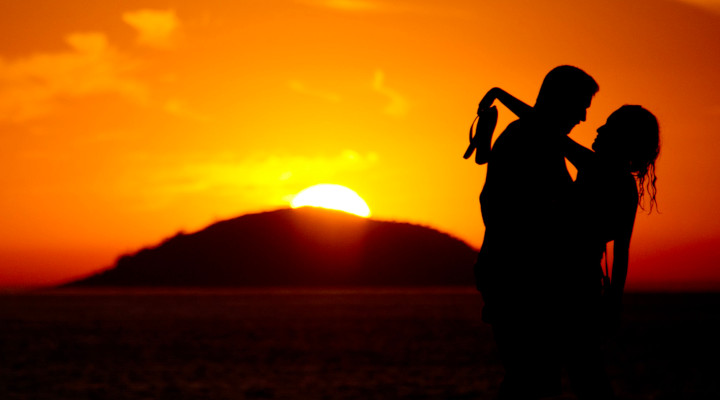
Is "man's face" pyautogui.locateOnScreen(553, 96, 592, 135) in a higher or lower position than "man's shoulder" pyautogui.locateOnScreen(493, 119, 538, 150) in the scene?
higher

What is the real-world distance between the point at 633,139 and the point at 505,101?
2.25 feet

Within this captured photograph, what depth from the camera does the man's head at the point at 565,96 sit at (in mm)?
4312

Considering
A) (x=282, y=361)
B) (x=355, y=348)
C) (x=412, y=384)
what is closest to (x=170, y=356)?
(x=282, y=361)

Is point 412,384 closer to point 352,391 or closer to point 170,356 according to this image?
point 352,391

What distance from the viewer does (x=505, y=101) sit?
14.5 feet

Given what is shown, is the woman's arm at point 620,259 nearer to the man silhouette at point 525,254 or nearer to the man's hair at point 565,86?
the man silhouette at point 525,254

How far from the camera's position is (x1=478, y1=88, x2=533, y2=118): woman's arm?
437cm

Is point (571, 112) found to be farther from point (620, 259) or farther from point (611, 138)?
point (620, 259)

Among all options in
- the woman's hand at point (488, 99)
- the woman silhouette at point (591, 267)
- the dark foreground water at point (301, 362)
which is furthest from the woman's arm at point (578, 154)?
the dark foreground water at point (301, 362)

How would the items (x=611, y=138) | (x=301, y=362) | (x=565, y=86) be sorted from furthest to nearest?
(x=301, y=362), (x=611, y=138), (x=565, y=86)

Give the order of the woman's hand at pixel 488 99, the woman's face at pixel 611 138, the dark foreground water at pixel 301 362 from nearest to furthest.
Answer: the woman's hand at pixel 488 99 → the woman's face at pixel 611 138 → the dark foreground water at pixel 301 362

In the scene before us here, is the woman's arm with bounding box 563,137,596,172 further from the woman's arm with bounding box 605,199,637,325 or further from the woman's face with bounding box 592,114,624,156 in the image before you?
the woman's arm with bounding box 605,199,637,325

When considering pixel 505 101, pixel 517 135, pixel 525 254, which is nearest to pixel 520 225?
pixel 525 254

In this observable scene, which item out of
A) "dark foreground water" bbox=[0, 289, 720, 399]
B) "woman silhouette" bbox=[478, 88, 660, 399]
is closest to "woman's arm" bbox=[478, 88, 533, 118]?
"woman silhouette" bbox=[478, 88, 660, 399]
